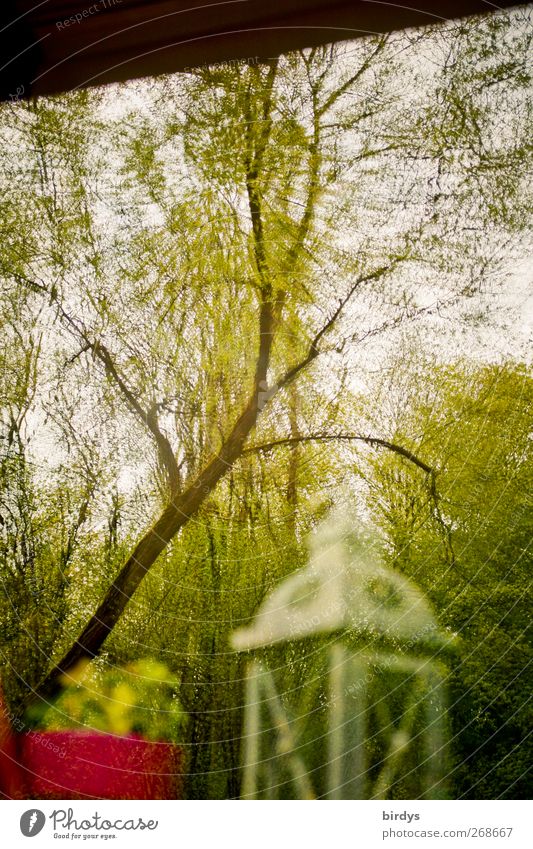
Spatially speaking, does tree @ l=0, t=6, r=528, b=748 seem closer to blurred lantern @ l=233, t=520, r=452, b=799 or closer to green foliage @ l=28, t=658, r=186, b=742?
green foliage @ l=28, t=658, r=186, b=742

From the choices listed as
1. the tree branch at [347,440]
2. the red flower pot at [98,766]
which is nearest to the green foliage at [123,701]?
the red flower pot at [98,766]

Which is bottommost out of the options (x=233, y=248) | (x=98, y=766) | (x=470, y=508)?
(x=98, y=766)

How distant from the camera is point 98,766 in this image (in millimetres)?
844

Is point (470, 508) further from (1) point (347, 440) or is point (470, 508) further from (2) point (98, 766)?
(2) point (98, 766)

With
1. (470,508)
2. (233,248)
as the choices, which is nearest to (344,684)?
(470,508)

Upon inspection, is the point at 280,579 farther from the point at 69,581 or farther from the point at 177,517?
the point at 69,581

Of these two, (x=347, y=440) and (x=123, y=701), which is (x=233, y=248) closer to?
(x=347, y=440)

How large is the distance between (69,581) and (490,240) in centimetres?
71

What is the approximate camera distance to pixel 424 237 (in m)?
0.86

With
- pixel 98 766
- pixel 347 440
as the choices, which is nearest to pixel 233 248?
pixel 347 440

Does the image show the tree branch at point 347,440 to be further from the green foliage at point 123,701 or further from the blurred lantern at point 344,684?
the green foliage at point 123,701

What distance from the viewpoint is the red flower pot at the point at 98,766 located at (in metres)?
0.83

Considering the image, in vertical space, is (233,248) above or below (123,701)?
above
